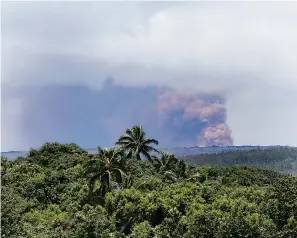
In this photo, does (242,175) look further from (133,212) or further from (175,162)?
(133,212)

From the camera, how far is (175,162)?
247 ft

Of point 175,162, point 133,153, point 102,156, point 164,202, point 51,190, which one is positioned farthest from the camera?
point 175,162

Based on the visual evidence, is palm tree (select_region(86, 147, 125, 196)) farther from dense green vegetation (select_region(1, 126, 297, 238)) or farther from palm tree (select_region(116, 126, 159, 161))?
palm tree (select_region(116, 126, 159, 161))

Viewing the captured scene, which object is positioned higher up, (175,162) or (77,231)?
(175,162)

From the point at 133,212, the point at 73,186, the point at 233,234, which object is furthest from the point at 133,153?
the point at 233,234

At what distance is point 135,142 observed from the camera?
2753 inches

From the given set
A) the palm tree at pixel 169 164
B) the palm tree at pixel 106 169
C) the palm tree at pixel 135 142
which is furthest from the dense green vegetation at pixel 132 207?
the palm tree at pixel 169 164

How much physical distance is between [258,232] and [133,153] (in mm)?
37352

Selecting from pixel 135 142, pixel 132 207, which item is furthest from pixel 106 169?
pixel 135 142

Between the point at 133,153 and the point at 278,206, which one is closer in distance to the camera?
the point at 278,206

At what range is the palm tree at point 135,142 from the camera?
6994cm

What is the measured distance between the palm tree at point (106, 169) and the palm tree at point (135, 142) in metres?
18.5

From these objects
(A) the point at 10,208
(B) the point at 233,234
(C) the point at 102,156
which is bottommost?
(B) the point at 233,234

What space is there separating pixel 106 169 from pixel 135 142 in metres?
20.7
